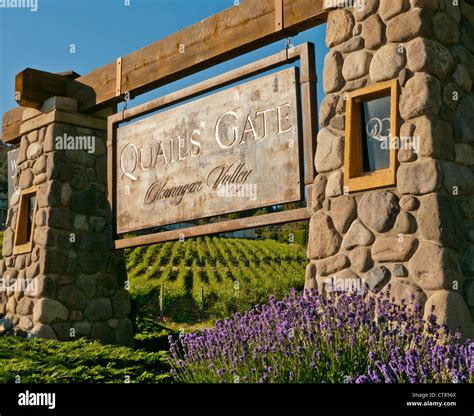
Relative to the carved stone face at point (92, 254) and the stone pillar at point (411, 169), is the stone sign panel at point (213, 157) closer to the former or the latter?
the carved stone face at point (92, 254)

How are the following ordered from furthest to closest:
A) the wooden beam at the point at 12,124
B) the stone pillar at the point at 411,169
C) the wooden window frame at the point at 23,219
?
the wooden beam at the point at 12,124 < the wooden window frame at the point at 23,219 < the stone pillar at the point at 411,169

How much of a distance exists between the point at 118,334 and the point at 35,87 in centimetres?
346

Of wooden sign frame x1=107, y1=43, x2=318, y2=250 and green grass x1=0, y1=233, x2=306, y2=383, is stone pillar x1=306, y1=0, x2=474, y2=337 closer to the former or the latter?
wooden sign frame x1=107, y1=43, x2=318, y2=250

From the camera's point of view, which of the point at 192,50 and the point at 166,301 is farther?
the point at 166,301

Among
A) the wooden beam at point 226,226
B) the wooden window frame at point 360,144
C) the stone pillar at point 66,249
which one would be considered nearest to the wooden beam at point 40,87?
the stone pillar at point 66,249

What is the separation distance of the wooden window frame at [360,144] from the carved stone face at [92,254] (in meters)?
4.23

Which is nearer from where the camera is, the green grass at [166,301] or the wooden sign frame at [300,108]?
the green grass at [166,301]

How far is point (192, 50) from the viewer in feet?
22.3

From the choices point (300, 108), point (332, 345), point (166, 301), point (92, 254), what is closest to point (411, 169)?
point (332, 345)

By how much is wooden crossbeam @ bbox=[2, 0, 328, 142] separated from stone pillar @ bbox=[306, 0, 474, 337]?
790mm

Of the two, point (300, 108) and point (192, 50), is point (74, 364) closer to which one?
point (300, 108)

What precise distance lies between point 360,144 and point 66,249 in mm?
4392

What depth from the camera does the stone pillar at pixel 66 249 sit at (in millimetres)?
7582

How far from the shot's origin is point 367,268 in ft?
14.8
